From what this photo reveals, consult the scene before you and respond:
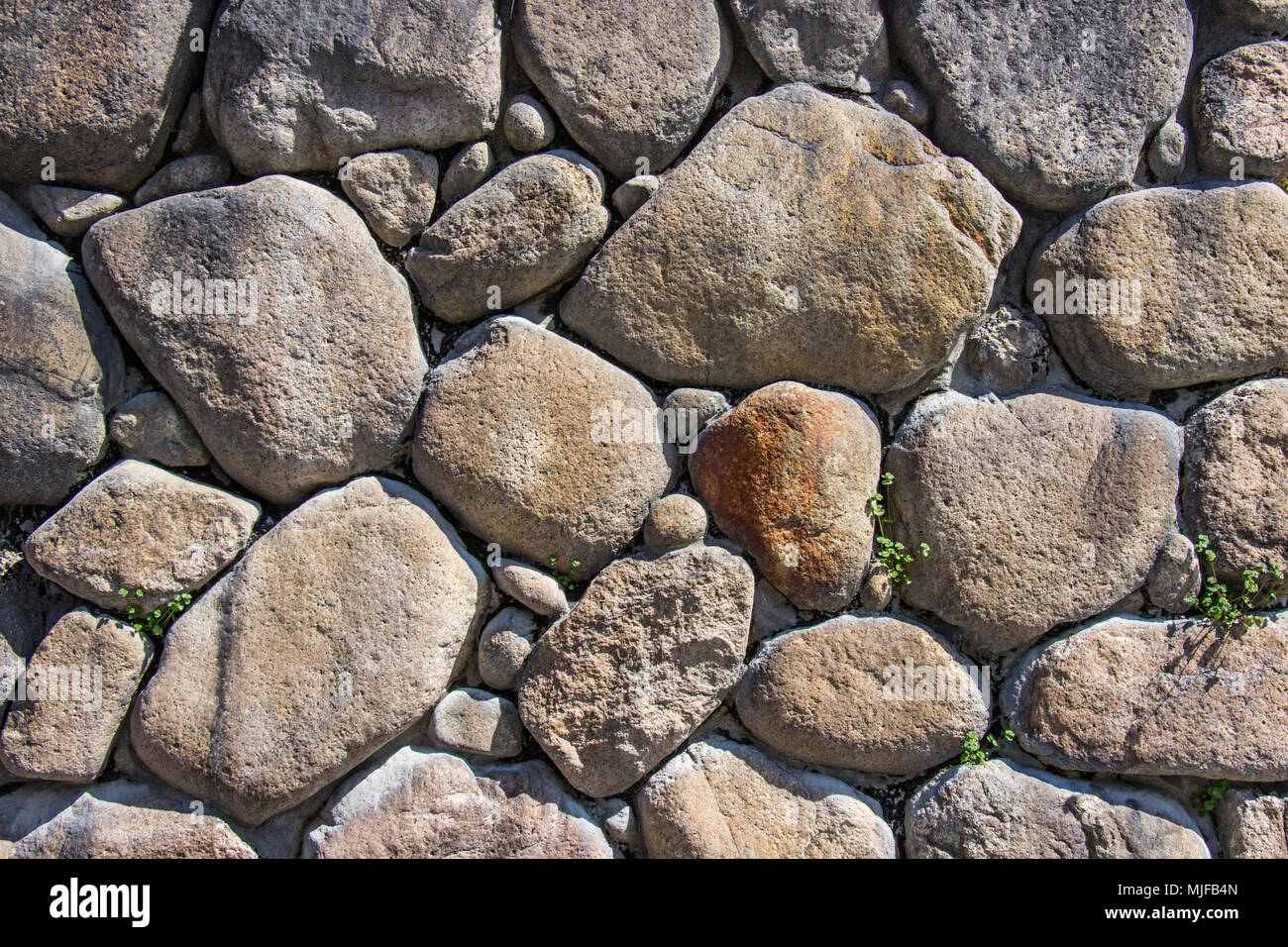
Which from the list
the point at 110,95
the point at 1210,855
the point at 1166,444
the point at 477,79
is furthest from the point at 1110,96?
the point at 110,95

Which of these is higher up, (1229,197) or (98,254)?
(1229,197)

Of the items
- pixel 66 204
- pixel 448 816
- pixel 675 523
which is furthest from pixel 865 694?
pixel 66 204

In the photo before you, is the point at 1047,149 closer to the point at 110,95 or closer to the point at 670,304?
the point at 670,304

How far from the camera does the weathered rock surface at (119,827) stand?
7.08 feet

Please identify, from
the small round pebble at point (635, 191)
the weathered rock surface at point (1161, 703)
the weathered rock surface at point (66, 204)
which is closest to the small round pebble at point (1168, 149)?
the weathered rock surface at point (1161, 703)

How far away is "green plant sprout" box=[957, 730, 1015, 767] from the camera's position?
2281 mm

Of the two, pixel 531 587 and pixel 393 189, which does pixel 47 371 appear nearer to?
pixel 393 189

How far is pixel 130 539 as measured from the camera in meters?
2.18

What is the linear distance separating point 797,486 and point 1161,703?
42.9 inches

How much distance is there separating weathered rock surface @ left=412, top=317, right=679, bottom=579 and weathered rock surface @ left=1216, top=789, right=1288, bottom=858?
1747 mm

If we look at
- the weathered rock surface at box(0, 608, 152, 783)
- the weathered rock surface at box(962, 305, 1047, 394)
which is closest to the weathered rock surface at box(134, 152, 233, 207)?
the weathered rock surface at box(0, 608, 152, 783)

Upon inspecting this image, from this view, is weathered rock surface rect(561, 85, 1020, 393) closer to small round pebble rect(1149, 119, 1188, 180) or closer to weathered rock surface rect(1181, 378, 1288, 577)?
small round pebble rect(1149, 119, 1188, 180)
